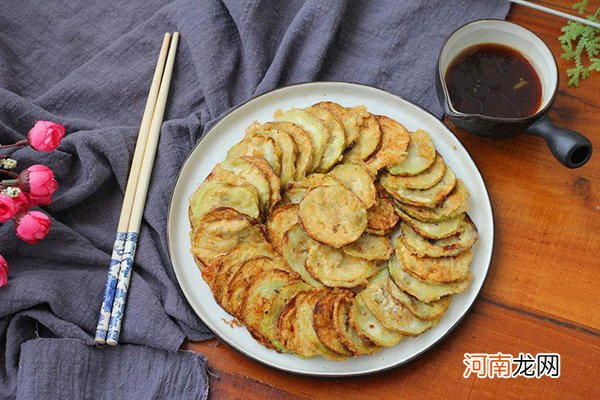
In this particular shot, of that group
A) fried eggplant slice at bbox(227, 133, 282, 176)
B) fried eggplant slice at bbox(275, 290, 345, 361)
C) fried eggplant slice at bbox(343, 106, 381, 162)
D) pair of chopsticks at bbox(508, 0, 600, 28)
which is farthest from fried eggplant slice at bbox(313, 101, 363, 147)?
pair of chopsticks at bbox(508, 0, 600, 28)

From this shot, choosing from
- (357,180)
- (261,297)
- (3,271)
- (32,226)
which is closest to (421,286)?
(357,180)

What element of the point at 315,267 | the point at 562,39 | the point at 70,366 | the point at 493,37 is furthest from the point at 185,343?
the point at 562,39

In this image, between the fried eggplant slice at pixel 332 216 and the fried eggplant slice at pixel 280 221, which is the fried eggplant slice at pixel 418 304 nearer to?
the fried eggplant slice at pixel 332 216

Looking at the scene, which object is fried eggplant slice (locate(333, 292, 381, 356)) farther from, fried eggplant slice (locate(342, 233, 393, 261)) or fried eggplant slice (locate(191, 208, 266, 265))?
fried eggplant slice (locate(191, 208, 266, 265))

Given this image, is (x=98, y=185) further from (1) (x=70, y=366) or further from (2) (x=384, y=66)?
(2) (x=384, y=66)

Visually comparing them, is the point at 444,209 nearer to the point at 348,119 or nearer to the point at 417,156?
the point at 417,156

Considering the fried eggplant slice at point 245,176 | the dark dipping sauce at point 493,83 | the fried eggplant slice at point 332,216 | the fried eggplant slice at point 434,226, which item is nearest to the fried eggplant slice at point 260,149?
the fried eggplant slice at point 245,176
